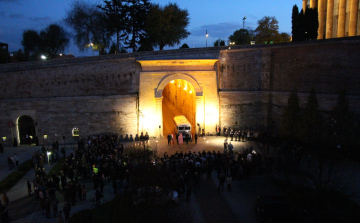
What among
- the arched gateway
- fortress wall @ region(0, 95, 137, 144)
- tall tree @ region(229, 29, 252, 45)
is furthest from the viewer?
tall tree @ region(229, 29, 252, 45)

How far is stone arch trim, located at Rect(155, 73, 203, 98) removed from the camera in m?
24.9

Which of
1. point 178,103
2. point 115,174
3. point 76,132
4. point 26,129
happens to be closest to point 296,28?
point 178,103

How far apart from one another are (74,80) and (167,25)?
14.4m

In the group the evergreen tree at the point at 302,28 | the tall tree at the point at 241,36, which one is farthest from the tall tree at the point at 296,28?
the tall tree at the point at 241,36

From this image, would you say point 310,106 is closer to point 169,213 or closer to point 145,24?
point 169,213

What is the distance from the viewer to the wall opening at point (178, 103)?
90.1 feet

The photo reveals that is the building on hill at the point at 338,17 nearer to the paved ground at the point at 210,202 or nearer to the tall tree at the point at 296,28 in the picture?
the tall tree at the point at 296,28

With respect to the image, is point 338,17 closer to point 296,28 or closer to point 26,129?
point 296,28

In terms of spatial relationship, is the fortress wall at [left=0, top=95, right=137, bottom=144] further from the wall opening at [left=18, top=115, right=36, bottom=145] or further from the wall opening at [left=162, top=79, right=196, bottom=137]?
the wall opening at [left=162, top=79, right=196, bottom=137]

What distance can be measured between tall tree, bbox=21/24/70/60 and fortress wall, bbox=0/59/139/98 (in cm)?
1601

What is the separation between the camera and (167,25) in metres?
34.1

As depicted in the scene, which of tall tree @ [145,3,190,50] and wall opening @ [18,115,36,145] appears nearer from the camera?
wall opening @ [18,115,36,145]

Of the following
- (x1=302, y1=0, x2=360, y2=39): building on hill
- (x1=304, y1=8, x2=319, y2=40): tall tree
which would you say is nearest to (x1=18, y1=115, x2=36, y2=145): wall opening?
(x1=304, y1=8, x2=319, y2=40): tall tree

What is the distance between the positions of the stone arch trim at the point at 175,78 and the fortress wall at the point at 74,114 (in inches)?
87.1
